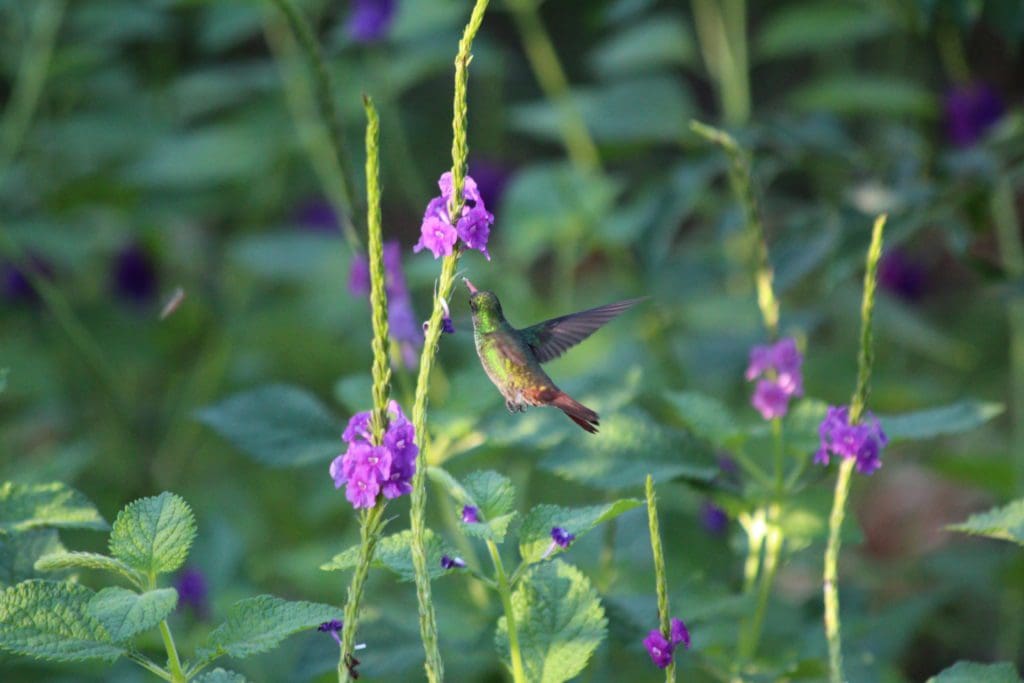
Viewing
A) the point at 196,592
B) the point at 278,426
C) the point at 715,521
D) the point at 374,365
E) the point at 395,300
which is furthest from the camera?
the point at 715,521

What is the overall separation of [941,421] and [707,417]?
0.24 meters

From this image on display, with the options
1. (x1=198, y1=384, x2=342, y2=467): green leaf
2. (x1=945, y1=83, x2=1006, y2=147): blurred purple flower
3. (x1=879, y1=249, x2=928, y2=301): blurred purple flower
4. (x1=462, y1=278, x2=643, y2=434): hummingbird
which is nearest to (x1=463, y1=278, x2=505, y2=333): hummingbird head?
(x1=462, y1=278, x2=643, y2=434): hummingbird

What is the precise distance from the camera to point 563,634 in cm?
97

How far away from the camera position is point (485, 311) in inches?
43.6

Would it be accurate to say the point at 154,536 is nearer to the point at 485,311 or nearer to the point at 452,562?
the point at 452,562

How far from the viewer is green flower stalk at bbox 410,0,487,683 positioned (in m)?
0.84

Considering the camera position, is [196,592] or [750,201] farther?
[196,592]

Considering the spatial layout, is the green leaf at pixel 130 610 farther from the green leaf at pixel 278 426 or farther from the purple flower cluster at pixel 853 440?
the purple flower cluster at pixel 853 440

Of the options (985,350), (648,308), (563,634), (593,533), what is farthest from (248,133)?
(563,634)

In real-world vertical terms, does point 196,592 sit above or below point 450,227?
below

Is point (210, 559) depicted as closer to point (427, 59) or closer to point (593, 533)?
point (593, 533)

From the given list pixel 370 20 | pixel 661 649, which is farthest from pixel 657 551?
pixel 370 20

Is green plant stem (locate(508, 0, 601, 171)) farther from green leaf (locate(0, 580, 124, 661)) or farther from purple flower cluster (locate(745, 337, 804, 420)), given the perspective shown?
green leaf (locate(0, 580, 124, 661))

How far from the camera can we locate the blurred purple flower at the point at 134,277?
11.1 ft
